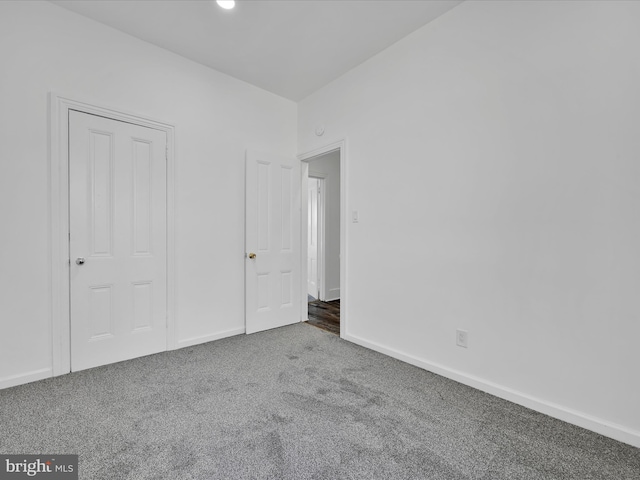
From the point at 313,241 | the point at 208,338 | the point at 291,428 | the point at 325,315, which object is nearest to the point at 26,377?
the point at 208,338

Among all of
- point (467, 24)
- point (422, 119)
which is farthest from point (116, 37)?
point (467, 24)

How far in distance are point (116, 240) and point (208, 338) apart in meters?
1.31

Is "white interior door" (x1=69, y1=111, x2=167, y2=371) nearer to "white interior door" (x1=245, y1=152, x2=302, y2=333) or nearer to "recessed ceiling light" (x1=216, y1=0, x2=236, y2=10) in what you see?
"white interior door" (x1=245, y1=152, x2=302, y2=333)

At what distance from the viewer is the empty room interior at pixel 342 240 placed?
1.58m

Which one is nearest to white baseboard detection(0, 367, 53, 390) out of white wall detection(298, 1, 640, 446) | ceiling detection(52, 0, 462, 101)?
white wall detection(298, 1, 640, 446)

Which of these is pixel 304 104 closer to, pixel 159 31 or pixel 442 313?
pixel 159 31

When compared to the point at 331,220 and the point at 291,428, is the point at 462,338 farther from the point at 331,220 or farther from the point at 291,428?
the point at 331,220

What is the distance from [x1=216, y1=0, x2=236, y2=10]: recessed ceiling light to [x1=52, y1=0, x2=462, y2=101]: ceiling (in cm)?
4

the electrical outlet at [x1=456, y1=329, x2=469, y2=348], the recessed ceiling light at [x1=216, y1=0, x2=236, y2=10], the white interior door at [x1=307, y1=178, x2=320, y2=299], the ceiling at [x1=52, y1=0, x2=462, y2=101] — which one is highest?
the ceiling at [x1=52, y1=0, x2=462, y2=101]

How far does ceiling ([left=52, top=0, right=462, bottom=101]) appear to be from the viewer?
2240 mm

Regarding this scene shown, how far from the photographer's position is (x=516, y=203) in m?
1.96

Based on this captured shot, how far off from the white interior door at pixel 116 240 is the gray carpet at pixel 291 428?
0.30m

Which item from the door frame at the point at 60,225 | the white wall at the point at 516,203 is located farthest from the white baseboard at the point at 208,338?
the white wall at the point at 516,203

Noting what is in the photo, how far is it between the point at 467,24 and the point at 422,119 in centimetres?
71
